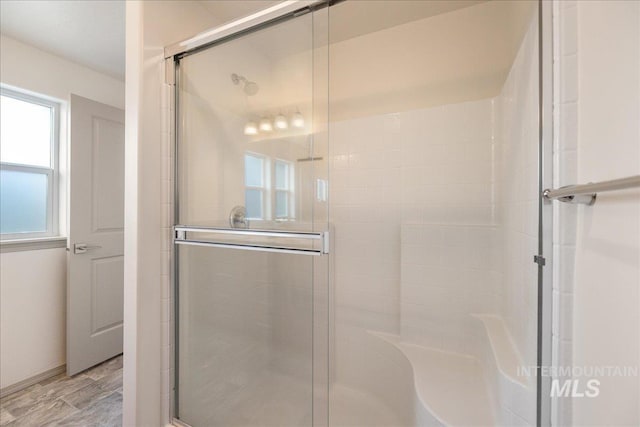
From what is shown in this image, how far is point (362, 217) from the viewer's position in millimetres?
1891

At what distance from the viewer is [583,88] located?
701 millimetres

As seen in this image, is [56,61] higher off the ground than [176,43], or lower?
higher

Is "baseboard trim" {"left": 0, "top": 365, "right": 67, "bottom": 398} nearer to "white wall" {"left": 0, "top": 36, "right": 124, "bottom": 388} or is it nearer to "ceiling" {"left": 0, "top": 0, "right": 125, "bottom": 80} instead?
"white wall" {"left": 0, "top": 36, "right": 124, "bottom": 388}

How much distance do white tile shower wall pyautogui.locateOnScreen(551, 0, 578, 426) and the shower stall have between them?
0.05 meters

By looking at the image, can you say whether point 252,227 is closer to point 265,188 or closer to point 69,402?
point 265,188

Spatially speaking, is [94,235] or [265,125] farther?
[94,235]

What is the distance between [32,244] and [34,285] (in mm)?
288

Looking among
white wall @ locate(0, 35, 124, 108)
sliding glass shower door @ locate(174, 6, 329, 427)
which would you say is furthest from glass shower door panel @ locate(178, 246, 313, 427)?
white wall @ locate(0, 35, 124, 108)

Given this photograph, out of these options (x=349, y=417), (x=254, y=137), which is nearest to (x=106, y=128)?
(x=254, y=137)

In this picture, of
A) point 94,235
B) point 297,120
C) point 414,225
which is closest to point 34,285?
point 94,235

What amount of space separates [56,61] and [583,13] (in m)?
3.02

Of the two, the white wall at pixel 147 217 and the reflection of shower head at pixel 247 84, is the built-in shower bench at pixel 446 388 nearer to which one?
the white wall at pixel 147 217

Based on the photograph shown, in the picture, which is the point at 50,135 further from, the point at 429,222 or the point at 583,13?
the point at 583,13

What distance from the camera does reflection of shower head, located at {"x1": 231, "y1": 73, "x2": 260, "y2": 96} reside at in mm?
1292
